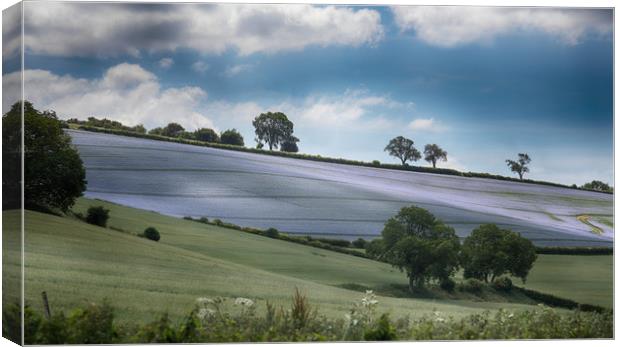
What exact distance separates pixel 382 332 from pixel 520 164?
12.1 ft

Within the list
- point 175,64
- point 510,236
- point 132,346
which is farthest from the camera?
point 510,236

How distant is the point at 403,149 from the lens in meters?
16.1

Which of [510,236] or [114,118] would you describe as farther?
[510,236]

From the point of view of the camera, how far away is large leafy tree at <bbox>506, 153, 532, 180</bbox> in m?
16.3

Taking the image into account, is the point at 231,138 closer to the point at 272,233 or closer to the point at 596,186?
the point at 272,233

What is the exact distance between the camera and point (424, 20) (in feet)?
51.9

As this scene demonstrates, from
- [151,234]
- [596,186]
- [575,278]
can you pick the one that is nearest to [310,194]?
[151,234]

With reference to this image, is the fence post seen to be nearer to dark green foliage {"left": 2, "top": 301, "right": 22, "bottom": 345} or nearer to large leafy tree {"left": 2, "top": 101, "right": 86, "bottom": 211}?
dark green foliage {"left": 2, "top": 301, "right": 22, "bottom": 345}

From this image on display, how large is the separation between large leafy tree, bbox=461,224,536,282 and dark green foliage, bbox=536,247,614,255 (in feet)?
0.72

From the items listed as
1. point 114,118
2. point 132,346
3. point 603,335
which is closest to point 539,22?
point 603,335

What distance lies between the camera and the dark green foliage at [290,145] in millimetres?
15852

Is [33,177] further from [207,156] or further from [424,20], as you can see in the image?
[424,20]

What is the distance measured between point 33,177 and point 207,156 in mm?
2718

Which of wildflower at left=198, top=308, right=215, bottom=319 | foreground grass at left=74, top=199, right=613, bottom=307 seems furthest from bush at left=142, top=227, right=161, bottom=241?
wildflower at left=198, top=308, right=215, bottom=319
